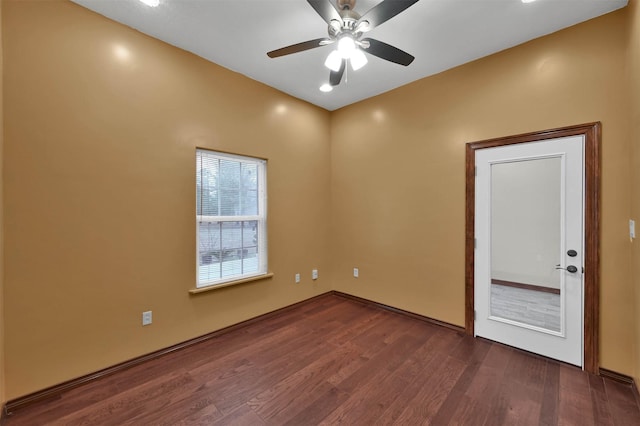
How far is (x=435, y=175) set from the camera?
3273 mm

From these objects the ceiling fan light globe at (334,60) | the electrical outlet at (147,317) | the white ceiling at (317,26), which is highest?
the white ceiling at (317,26)

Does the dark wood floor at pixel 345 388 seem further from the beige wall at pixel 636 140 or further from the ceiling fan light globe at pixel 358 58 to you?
the ceiling fan light globe at pixel 358 58

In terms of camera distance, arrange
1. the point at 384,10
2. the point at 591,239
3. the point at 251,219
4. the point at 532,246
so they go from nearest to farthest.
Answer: the point at 384,10
the point at 591,239
the point at 532,246
the point at 251,219

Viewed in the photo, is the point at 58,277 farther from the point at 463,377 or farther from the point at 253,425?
the point at 463,377

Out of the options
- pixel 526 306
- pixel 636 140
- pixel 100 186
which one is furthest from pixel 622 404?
pixel 100 186

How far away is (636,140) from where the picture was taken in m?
1.98

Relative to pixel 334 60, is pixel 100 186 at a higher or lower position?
lower

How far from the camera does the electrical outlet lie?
252cm

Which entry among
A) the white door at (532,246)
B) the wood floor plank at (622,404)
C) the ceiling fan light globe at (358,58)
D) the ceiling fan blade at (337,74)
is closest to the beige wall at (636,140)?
the wood floor plank at (622,404)

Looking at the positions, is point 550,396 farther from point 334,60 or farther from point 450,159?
point 334,60

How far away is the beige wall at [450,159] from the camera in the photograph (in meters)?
2.23

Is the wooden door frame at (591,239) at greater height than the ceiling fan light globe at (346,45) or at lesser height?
lesser

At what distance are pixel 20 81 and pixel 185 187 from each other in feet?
4.38

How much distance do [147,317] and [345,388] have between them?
1.92 meters
